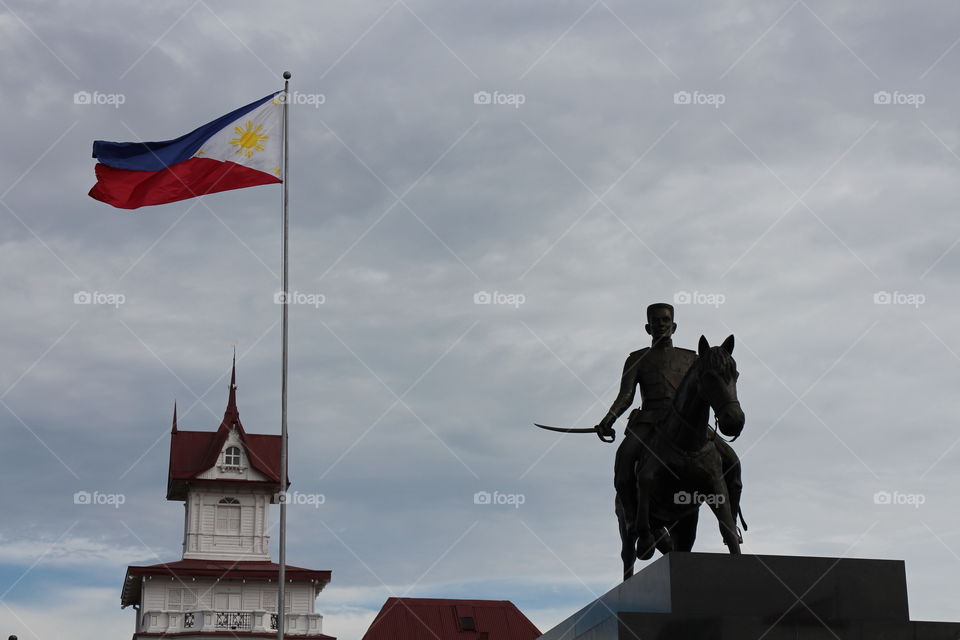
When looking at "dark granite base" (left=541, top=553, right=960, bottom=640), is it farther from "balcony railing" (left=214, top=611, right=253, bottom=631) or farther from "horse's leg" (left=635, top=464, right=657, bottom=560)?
"balcony railing" (left=214, top=611, right=253, bottom=631)

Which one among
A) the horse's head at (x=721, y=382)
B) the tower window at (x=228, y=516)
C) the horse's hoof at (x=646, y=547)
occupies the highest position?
the tower window at (x=228, y=516)

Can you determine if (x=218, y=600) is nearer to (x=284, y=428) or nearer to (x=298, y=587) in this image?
(x=298, y=587)

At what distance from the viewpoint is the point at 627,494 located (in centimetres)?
1417

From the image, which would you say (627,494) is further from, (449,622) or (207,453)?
(207,453)

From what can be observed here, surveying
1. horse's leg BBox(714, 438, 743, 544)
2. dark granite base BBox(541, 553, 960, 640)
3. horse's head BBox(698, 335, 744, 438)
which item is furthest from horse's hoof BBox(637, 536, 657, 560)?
horse's head BBox(698, 335, 744, 438)

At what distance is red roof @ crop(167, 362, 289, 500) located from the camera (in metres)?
59.2

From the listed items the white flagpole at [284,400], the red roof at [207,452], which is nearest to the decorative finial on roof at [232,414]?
the red roof at [207,452]

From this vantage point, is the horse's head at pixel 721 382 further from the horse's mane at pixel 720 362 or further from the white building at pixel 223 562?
the white building at pixel 223 562

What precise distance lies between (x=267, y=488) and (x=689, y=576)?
5101 cm

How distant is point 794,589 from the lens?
11.4 metres

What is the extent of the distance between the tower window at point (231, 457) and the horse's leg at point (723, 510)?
163 feet

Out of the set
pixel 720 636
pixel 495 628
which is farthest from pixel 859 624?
pixel 495 628

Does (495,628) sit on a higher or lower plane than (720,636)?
higher

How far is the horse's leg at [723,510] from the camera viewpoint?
41.3 ft
